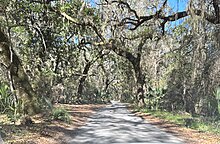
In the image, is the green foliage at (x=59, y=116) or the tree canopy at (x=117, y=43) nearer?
the tree canopy at (x=117, y=43)

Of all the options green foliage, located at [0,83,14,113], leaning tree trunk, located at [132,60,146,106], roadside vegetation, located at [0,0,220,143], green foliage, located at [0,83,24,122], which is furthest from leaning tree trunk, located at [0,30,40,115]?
leaning tree trunk, located at [132,60,146,106]

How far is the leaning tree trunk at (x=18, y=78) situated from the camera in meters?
11.6

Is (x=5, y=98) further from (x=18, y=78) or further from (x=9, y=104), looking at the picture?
(x=18, y=78)

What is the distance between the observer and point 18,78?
12078 millimetres

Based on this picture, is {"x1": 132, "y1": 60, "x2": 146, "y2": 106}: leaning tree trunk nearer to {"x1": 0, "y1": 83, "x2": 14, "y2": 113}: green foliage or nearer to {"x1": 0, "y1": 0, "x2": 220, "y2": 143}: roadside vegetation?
{"x1": 0, "y1": 0, "x2": 220, "y2": 143}: roadside vegetation

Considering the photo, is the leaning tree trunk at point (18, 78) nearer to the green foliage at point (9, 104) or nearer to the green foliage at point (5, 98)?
the green foliage at point (9, 104)

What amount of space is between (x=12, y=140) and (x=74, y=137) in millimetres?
2206

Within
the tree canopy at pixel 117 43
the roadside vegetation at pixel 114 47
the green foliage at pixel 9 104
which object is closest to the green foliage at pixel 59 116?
the roadside vegetation at pixel 114 47

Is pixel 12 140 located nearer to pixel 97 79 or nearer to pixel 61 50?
pixel 61 50

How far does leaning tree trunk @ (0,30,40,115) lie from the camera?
457 inches

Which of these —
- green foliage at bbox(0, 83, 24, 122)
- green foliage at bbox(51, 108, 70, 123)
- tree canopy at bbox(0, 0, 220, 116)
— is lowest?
green foliage at bbox(51, 108, 70, 123)

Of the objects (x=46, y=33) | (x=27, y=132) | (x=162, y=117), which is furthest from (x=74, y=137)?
(x=46, y=33)

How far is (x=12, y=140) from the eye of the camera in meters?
7.80

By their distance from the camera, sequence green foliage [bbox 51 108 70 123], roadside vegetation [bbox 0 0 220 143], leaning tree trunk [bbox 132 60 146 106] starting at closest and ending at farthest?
roadside vegetation [bbox 0 0 220 143], green foliage [bbox 51 108 70 123], leaning tree trunk [bbox 132 60 146 106]
